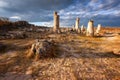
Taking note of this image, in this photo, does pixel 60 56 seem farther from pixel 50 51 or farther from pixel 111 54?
pixel 111 54

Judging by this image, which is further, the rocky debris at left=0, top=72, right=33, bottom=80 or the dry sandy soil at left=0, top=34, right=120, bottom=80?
the dry sandy soil at left=0, top=34, right=120, bottom=80

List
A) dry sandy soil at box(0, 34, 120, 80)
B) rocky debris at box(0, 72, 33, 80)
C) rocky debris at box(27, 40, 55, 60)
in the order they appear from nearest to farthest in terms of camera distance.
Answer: rocky debris at box(0, 72, 33, 80) < dry sandy soil at box(0, 34, 120, 80) < rocky debris at box(27, 40, 55, 60)

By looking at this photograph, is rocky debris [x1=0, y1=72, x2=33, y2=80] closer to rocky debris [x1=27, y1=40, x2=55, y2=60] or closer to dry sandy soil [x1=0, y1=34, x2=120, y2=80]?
dry sandy soil [x1=0, y1=34, x2=120, y2=80]

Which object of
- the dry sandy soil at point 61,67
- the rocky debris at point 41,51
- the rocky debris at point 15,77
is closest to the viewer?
the rocky debris at point 15,77

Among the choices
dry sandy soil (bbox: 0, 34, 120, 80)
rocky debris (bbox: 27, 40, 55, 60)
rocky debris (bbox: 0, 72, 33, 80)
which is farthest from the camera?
rocky debris (bbox: 27, 40, 55, 60)

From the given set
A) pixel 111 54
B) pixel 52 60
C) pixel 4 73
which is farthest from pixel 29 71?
pixel 111 54

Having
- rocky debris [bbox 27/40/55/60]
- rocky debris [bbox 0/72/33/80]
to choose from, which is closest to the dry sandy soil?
rocky debris [bbox 0/72/33/80]

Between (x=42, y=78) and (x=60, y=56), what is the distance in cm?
554

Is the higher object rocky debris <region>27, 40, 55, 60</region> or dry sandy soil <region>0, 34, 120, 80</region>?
rocky debris <region>27, 40, 55, 60</region>

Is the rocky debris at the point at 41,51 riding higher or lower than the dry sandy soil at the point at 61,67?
higher

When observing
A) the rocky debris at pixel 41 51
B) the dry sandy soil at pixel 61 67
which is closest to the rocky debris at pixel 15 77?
the dry sandy soil at pixel 61 67

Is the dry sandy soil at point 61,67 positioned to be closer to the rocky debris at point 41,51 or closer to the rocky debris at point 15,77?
the rocky debris at point 15,77

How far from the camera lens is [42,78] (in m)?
12.1

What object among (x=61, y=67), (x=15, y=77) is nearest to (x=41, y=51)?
(x=61, y=67)
